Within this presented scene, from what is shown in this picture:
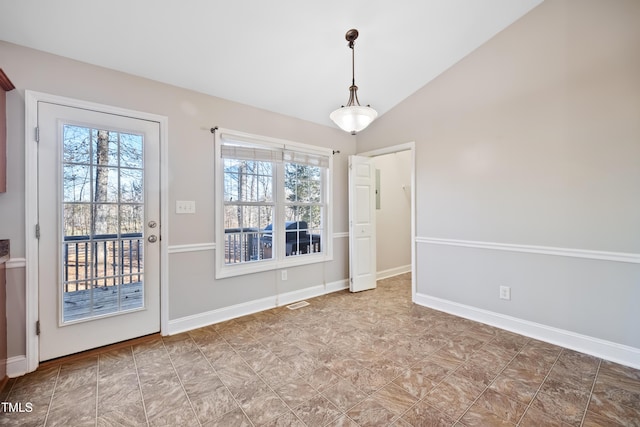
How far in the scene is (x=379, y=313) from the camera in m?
3.26

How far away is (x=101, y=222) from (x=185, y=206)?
0.69 meters

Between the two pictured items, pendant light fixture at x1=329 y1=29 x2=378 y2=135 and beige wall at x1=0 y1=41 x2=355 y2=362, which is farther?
pendant light fixture at x1=329 y1=29 x2=378 y2=135

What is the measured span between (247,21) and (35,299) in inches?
109

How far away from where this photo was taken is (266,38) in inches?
98.5

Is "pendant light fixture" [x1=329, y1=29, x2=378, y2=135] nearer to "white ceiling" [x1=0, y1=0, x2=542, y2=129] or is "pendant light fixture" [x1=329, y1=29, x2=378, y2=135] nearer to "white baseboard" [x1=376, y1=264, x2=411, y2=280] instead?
"white ceiling" [x1=0, y1=0, x2=542, y2=129]

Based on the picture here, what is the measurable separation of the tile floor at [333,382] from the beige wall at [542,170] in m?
0.50

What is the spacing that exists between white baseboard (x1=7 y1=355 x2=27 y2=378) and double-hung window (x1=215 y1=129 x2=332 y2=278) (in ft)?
5.00

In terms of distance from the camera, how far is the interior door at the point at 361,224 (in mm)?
4070

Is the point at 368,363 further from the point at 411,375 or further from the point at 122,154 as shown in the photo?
the point at 122,154

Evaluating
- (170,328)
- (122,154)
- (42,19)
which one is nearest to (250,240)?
(170,328)

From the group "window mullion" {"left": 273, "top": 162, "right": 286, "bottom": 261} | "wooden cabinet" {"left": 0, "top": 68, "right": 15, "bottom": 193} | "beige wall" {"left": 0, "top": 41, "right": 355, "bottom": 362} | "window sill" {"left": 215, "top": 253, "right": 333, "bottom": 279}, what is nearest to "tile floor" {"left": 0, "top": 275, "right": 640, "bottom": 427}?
"beige wall" {"left": 0, "top": 41, "right": 355, "bottom": 362}

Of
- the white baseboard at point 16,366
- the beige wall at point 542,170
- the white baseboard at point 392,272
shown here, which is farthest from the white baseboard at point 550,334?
the white baseboard at point 16,366

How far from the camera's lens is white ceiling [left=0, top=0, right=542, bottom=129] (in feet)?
6.75

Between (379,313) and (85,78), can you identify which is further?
(379,313)
